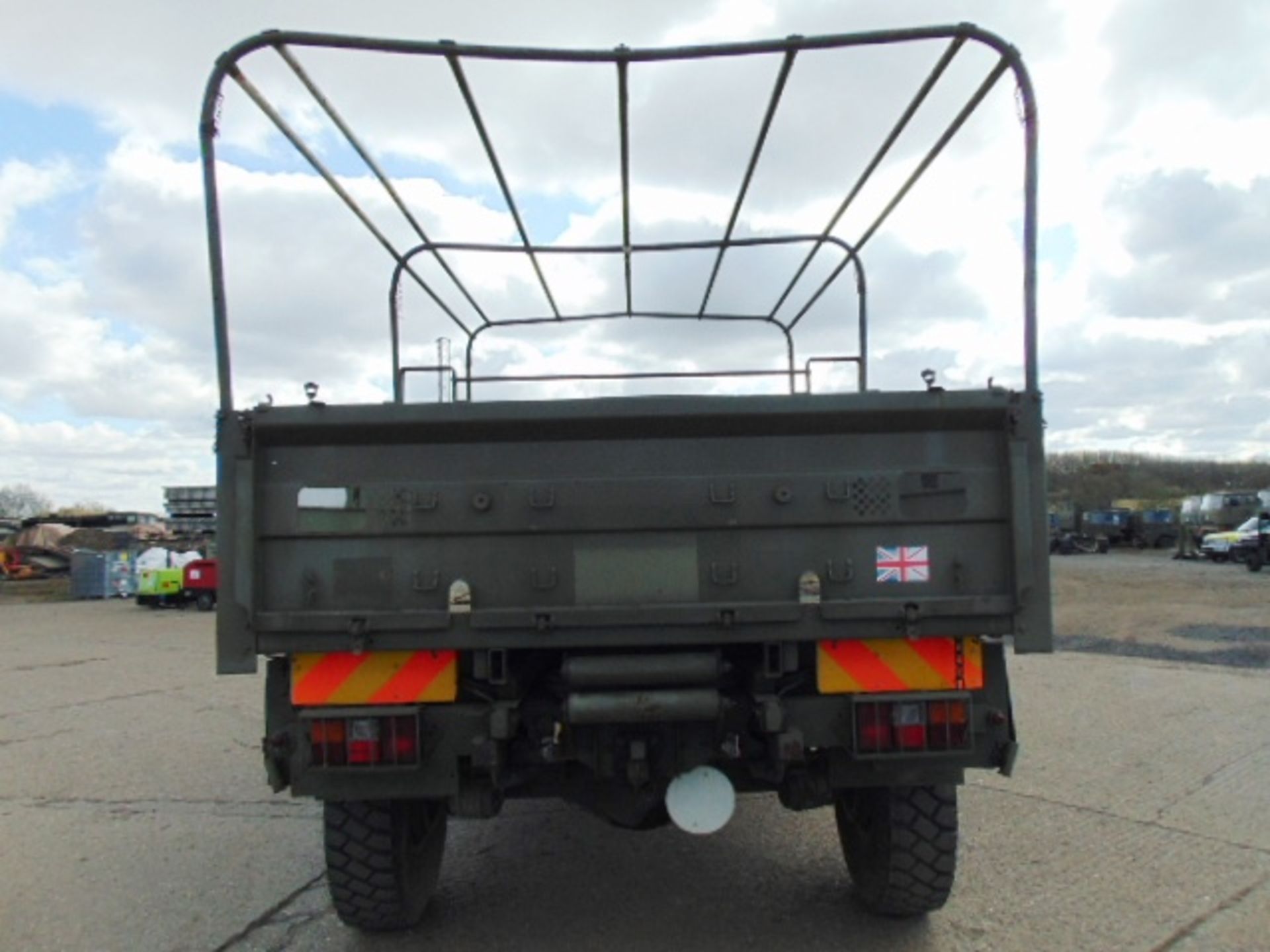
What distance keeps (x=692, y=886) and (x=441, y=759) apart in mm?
1513

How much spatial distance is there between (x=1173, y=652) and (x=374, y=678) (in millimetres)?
10775

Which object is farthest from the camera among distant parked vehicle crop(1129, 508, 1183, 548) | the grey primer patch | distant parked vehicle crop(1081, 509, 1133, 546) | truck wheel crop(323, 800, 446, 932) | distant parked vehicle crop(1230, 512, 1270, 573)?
distant parked vehicle crop(1129, 508, 1183, 548)

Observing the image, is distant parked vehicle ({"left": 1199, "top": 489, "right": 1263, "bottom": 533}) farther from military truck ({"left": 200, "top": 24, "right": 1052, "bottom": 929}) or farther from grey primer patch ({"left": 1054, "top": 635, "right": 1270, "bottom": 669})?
military truck ({"left": 200, "top": 24, "right": 1052, "bottom": 929})

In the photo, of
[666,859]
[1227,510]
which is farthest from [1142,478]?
[666,859]

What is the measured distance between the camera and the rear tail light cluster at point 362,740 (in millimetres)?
3203

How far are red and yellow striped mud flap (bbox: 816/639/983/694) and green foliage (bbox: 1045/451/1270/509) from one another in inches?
1981

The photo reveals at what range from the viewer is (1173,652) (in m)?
11.5

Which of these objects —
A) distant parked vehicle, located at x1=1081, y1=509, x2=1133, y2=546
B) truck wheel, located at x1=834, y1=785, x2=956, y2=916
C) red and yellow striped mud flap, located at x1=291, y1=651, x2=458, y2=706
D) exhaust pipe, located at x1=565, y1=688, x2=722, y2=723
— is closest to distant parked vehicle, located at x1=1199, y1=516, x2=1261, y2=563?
distant parked vehicle, located at x1=1081, y1=509, x2=1133, y2=546

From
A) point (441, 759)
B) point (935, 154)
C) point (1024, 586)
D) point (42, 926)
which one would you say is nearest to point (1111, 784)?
point (1024, 586)

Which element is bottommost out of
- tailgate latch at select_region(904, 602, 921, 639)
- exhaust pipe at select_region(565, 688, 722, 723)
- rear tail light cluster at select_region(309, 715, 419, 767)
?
rear tail light cluster at select_region(309, 715, 419, 767)

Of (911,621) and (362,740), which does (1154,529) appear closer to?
(911,621)

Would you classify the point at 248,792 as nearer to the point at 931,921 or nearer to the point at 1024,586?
the point at 931,921

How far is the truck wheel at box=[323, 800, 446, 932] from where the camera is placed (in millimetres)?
3551

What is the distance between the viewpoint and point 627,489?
10.7 feet
